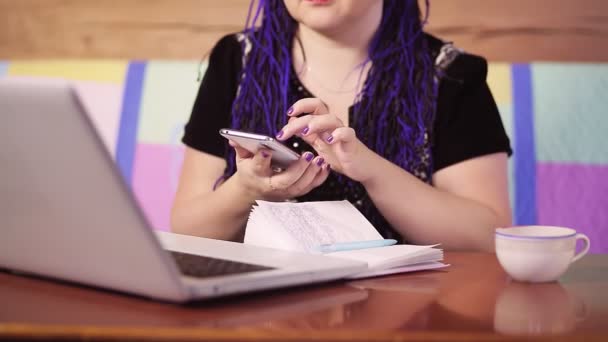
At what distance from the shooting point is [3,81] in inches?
23.4

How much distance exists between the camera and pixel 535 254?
784 mm

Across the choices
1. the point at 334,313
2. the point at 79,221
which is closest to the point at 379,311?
the point at 334,313

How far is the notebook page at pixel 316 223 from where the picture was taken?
0.91 meters

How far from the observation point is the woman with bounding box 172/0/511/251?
4.28 ft

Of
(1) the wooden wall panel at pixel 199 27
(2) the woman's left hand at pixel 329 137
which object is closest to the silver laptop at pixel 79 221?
(2) the woman's left hand at pixel 329 137

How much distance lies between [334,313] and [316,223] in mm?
340

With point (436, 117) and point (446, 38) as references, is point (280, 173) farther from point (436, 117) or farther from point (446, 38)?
point (446, 38)

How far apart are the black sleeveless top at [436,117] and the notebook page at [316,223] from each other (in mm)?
366

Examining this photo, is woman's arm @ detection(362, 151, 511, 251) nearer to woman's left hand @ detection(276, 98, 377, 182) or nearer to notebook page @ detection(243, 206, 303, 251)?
woman's left hand @ detection(276, 98, 377, 182)

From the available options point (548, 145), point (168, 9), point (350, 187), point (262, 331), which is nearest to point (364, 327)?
point (262, 331)

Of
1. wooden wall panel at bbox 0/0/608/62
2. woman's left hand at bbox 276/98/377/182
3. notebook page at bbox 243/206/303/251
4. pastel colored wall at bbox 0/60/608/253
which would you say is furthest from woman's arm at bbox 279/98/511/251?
wooden wall panel at bbox 0/0/608/62

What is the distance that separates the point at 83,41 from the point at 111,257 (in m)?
1.62

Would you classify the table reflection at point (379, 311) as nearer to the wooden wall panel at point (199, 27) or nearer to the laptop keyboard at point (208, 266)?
the laptop keyboard at point (208, 266)

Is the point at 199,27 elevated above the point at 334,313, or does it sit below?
above
